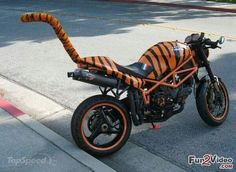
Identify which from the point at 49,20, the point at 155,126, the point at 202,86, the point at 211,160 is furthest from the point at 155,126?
the point at 49,20

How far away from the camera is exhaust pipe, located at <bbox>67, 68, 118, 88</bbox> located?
4207 mm

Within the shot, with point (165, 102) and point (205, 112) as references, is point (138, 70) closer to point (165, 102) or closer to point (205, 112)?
point (165, 102)

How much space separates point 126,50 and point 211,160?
17.4 ft

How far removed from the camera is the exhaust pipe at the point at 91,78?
421 centimetres

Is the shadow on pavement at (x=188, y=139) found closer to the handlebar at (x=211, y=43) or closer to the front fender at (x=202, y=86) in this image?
the front fender at (x=202, y=86)

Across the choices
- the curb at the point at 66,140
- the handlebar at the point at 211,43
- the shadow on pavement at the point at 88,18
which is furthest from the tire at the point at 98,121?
the shadow on pavement at the point at 88,18

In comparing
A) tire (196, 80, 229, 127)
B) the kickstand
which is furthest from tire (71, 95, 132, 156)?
tire (196, 80, 229, 127)

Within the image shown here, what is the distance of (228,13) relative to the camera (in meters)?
15.6

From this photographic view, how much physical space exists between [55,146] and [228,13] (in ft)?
41.3

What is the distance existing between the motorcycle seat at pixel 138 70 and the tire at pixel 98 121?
0.34 m

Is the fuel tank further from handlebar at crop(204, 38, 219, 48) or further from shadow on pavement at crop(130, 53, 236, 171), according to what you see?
shadow on pavement at crop(130, 53, 236, 171)

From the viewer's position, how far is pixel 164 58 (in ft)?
15.5

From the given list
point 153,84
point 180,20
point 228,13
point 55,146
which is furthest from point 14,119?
point 228,13

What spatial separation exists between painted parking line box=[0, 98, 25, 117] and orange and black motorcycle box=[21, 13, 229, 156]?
1.36 metres
